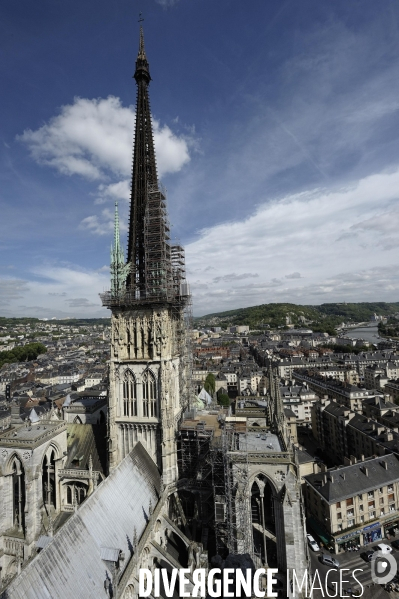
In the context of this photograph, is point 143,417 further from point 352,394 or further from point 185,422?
point 352,394

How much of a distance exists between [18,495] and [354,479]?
41.0 m

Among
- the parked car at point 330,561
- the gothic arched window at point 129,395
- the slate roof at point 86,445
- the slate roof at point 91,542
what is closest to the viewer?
the slate roof at point 91,542

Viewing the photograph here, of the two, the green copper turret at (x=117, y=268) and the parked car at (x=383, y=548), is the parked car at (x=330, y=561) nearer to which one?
the parked car at (x=383, y=548)

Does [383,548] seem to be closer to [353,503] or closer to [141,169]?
[353,503]

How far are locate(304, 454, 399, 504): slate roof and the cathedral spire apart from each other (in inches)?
1428

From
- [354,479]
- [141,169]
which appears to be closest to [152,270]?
[141,169]

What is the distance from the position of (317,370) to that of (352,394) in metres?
36.5

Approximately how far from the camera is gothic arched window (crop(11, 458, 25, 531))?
27.7 meters

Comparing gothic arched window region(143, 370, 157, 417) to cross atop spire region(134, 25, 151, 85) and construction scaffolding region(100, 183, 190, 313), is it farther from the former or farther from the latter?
cross atop spire region(134, 25, 151, 85)

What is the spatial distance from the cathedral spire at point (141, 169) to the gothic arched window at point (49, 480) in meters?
18.8

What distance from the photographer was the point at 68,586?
16156mm

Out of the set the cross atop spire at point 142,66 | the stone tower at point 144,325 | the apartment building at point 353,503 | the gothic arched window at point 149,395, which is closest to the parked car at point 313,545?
the apartment building at point 353,503

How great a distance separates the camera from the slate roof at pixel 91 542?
15.5 m

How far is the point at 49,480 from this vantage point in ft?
103
